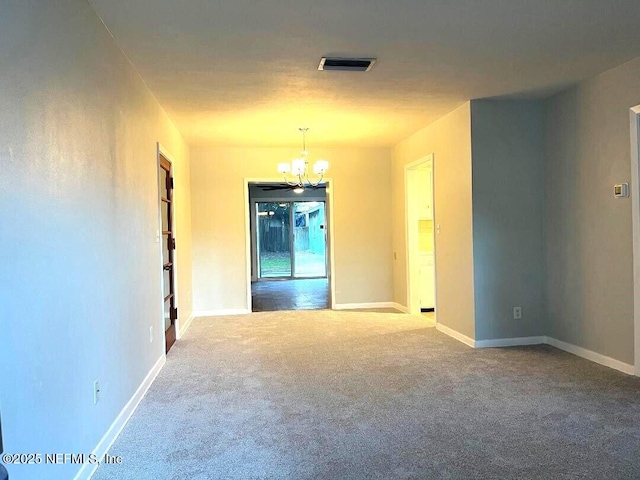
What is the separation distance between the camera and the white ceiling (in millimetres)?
2770

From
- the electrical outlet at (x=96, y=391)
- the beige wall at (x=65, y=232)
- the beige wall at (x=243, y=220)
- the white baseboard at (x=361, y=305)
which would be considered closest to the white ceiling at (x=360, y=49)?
the beige wall at (x=65, y=232)

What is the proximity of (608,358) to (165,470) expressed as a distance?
11.8 feet

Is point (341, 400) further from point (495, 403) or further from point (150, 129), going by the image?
point (150, 129)

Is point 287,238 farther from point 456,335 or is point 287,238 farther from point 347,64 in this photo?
point 347,64

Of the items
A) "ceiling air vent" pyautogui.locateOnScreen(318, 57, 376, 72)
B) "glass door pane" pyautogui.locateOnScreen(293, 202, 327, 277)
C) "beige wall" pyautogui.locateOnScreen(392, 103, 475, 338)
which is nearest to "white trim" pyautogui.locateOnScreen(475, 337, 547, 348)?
"beige wall" pyautogui.locateOnScreen(392, 103, 475, 338)

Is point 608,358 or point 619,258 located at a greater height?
point 619,258

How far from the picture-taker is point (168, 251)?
5328 mm

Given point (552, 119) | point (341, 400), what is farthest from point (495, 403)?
point (552, 119)

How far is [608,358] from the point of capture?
158 inches

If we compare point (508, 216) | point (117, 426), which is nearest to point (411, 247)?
point (508, 216)

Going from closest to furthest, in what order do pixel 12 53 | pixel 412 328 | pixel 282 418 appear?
pixel 12 53
pixel 282 418
pixel 412 328

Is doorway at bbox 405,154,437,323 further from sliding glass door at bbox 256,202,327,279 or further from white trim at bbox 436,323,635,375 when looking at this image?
sliding glass door at bbox 256,202,327,279

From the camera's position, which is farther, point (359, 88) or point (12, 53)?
point (359, 88)

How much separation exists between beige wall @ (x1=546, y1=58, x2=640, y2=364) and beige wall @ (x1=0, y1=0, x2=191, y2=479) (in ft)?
12.4
